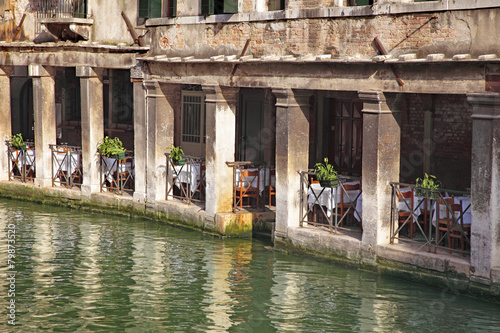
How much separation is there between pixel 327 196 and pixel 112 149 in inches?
234

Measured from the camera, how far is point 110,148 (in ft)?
60.2

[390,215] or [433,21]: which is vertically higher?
[433,21]

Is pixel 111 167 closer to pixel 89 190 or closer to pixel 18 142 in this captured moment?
pixel 89 190

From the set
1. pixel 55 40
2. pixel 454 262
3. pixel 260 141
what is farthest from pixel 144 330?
pixel 55 40

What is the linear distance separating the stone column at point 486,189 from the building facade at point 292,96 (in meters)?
0.02

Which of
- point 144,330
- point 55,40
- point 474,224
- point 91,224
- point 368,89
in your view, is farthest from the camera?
point 55,40

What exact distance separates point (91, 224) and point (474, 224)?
860 centimetres

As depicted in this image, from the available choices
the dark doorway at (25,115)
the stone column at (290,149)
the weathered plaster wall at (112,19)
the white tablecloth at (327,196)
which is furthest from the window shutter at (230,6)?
the dark doorway at (25,115)

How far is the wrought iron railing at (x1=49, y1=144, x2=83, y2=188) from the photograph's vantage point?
64.0ft

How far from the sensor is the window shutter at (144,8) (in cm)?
1728

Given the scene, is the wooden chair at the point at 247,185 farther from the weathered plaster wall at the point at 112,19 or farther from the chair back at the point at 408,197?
the weathered plaster wall at the point at 112,19

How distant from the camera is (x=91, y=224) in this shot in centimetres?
1728

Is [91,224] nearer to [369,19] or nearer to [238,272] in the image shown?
[238,272]

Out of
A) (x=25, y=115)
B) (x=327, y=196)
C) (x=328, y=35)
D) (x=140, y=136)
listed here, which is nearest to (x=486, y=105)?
(x=328, y=35)
